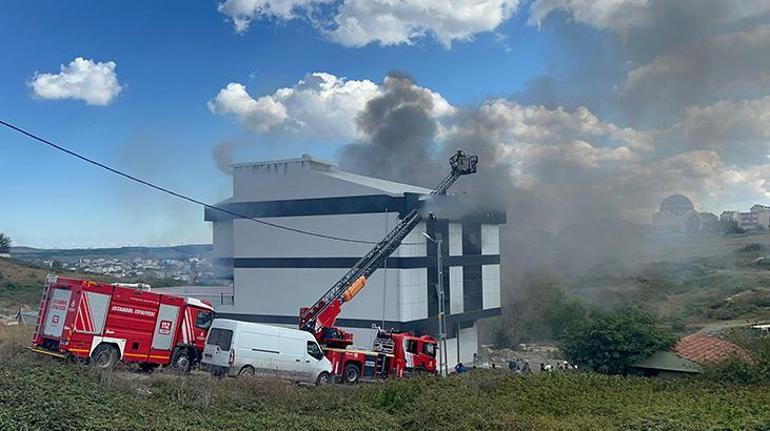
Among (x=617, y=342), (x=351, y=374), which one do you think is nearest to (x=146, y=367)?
(x=351, y=374)

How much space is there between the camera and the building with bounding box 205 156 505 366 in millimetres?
31562

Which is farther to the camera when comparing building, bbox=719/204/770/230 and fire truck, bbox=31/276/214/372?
building, bbox=719/204/770/230

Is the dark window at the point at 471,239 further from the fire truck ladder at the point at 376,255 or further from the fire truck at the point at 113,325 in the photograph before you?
the fire truck at the point at 113,325

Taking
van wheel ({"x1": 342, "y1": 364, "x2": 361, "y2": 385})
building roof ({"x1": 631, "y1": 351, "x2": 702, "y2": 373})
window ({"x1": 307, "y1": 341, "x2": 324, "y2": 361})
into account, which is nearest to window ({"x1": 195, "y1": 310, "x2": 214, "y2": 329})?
window ({"x1": 307, "y1": 341, "x2": 324, "y2": 361})

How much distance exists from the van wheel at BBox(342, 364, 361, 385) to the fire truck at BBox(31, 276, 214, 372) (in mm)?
5026

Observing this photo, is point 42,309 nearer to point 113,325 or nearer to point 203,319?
point 113,325

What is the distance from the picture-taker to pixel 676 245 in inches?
1919

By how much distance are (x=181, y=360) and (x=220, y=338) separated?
1859 mm

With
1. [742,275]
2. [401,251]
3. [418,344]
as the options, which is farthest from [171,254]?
[742,275]

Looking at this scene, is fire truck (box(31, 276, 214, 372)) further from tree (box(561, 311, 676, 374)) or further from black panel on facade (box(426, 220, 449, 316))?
tree (box(561, 311, 676, 374))

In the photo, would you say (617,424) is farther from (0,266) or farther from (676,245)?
(0,266)

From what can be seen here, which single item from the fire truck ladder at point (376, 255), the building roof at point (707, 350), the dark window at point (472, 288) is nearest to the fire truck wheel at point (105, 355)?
the fire truck ladder at point (376, 255)

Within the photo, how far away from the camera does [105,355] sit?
17891 mm

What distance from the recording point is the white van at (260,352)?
61.0 feet
